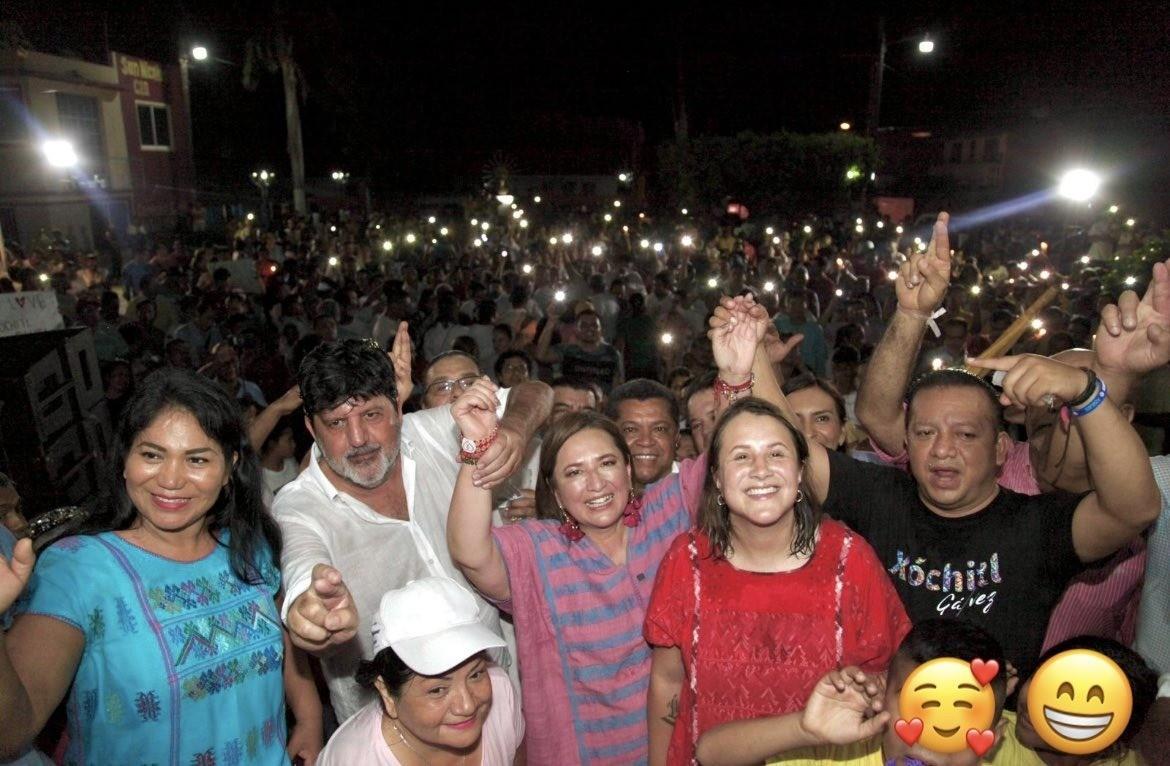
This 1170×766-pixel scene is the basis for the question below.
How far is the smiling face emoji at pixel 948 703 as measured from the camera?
1770mm

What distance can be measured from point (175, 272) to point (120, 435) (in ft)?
32.4

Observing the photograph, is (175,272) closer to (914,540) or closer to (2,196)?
(914,540)

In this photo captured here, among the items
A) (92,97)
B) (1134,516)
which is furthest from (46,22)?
(1134,516)

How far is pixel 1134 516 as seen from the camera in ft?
7.42

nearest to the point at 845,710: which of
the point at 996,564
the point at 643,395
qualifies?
the point at 996,564

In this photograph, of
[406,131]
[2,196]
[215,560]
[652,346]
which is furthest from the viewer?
[406,131]

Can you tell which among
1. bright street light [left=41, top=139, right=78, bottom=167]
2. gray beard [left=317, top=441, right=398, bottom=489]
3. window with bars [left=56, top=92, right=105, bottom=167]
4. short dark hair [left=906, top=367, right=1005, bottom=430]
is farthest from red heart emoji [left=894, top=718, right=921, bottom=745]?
window with bars [left=56, top=92, right=105, bottom=167]

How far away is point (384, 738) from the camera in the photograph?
2.33m

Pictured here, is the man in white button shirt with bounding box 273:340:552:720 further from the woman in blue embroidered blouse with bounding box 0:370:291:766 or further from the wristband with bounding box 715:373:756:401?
the wristband with bounding box 715:373:756:401

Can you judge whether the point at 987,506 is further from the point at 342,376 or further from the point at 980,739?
the point at 342,376

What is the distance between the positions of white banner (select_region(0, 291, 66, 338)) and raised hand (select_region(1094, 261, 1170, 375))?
20.1 ft

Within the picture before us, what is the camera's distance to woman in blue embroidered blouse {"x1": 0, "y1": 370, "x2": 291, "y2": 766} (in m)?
2.16

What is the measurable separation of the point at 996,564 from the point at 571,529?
4.23 feet

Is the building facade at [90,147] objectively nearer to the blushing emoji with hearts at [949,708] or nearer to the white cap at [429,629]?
the white cap at [429,629]
